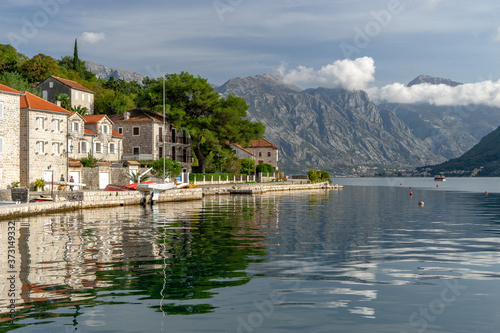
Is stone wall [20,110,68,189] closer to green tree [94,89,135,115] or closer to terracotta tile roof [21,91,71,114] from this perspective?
terracotta tile roof [21,91,71,114]

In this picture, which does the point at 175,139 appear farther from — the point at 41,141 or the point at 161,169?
the point at 41,141

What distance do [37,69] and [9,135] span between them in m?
51.3

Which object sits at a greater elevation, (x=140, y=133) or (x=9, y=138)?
(x=140, y=133)

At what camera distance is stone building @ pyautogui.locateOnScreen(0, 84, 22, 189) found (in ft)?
182

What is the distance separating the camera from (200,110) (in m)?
97.6

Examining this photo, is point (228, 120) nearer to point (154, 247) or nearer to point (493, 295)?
point (154, 247)

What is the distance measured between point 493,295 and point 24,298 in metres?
12.9

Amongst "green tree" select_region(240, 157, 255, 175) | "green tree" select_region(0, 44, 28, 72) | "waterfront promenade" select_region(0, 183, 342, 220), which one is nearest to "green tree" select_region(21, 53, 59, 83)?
"green tree" select_region(0, 44, 28, 72)

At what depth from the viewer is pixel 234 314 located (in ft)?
39.1

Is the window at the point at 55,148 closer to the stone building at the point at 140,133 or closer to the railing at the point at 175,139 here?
the stone building at the point at 140,133

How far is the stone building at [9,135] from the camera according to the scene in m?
55.3

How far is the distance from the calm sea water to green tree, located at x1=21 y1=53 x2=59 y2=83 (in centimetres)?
8127

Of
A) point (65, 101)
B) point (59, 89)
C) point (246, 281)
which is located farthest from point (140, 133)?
point (246, 281)

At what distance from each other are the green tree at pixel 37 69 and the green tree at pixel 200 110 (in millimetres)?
22582
